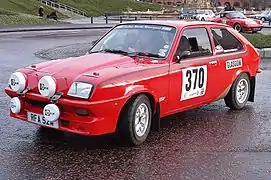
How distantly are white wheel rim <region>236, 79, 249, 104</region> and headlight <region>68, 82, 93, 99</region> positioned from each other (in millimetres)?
3390

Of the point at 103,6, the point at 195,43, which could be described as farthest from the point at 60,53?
the point at 103,6

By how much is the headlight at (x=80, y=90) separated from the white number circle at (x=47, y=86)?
22 cm

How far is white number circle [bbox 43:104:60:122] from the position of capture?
561cm

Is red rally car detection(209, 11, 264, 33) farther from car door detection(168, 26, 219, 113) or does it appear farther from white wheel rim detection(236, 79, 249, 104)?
car door detection(168, 26, 219, 113)

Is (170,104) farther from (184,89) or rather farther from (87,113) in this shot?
(87,113)

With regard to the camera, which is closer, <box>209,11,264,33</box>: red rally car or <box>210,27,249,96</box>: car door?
<box>210,27,249,96</box>: car door

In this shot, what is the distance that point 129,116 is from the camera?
586 cm

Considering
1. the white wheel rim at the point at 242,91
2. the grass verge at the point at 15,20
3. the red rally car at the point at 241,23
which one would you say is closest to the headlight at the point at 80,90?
the white wheel rim at the point at 242,91

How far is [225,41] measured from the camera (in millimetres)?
7910

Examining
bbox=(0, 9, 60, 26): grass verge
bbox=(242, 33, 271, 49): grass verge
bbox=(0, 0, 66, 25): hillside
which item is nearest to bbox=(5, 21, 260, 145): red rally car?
bbox=(242, 33, 271, 49): grass verge

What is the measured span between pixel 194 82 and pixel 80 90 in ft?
6.59

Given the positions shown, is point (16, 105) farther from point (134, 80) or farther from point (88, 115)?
point (134, 80)

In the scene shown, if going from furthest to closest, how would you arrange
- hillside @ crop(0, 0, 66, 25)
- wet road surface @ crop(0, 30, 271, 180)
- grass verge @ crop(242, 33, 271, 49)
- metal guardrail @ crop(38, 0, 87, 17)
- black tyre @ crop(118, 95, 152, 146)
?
metal guardrail @ crop(38, 0, 87, 17) → hillside @ crop(0, 0, 66, 25) → grass verge @ crop(242, 33, 271, 49) → black tyre @ crop(118, 95, 152, 146) → wet road surface @ crop(0, 30, 271, 180)

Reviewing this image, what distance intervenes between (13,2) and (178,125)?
56.4m
